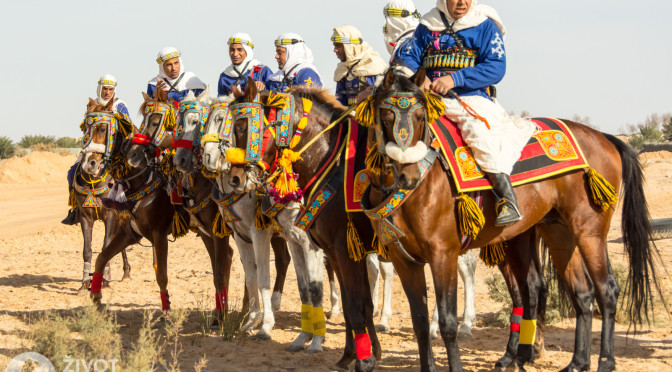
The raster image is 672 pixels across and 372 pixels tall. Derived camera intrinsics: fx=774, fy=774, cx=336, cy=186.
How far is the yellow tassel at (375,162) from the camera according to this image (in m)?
5.81

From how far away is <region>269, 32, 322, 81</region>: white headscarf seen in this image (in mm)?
9781

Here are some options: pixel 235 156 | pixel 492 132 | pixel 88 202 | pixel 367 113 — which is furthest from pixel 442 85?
pixel 88 202

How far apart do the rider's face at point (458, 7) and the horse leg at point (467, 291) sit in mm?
3379

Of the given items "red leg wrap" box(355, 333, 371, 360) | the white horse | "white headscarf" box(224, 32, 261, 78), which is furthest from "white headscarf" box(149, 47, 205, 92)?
"red leg wrap" box(355, 333, 371, 360)

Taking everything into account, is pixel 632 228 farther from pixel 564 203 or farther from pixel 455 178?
pixel 455 178

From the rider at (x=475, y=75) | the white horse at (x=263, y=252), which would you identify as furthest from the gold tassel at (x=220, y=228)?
the rider at (x=475, y=75)

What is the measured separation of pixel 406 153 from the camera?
544 cm

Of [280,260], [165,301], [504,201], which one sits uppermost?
[504,201]

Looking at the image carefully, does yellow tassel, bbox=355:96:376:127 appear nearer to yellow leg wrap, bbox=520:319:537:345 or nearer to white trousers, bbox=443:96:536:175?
white trousers, bbox=443:96:536:175

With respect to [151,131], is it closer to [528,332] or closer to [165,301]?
[165,301]

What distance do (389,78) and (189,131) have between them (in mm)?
3585

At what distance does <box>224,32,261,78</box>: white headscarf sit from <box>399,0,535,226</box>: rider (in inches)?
142

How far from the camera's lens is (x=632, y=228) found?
7.44m

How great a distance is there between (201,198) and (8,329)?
107 inches
